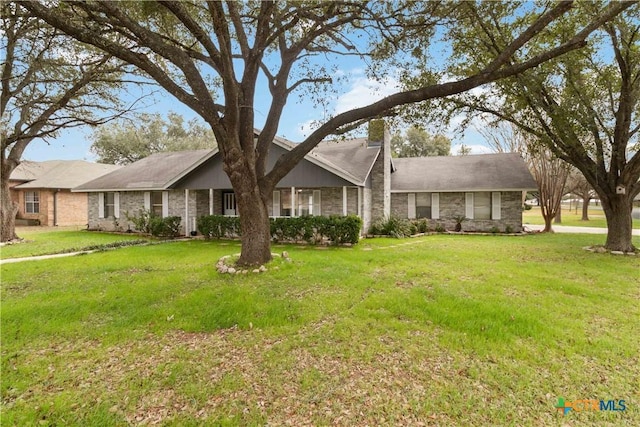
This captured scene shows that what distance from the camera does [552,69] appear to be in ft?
34.0

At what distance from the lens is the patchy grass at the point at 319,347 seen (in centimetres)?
318

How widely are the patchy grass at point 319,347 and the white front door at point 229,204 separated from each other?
10.2 metres

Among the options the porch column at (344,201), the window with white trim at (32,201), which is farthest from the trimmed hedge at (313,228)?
the window with white trim at (32,201)

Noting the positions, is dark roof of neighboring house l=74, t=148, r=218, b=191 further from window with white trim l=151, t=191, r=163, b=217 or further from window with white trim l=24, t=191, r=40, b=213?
window with white trim l=24, t=191, r=40, b=213

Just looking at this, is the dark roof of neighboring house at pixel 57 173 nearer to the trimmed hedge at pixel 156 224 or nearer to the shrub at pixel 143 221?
the shrub at pixel 143 221

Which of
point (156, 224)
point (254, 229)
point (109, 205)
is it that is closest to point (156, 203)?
point (156, 224)

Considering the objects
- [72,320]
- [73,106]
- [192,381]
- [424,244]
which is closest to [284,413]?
[192,381]

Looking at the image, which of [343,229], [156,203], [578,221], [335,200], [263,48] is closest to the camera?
[263,48]

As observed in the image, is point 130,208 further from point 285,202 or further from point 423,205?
point 423,205

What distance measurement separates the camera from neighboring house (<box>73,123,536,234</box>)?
15297 mm

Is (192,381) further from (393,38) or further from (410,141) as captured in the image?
(410,141)

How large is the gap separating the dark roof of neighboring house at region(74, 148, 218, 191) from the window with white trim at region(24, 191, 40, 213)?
21.2 ft

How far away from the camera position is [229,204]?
18391 mm

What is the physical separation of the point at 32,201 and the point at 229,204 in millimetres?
16523
